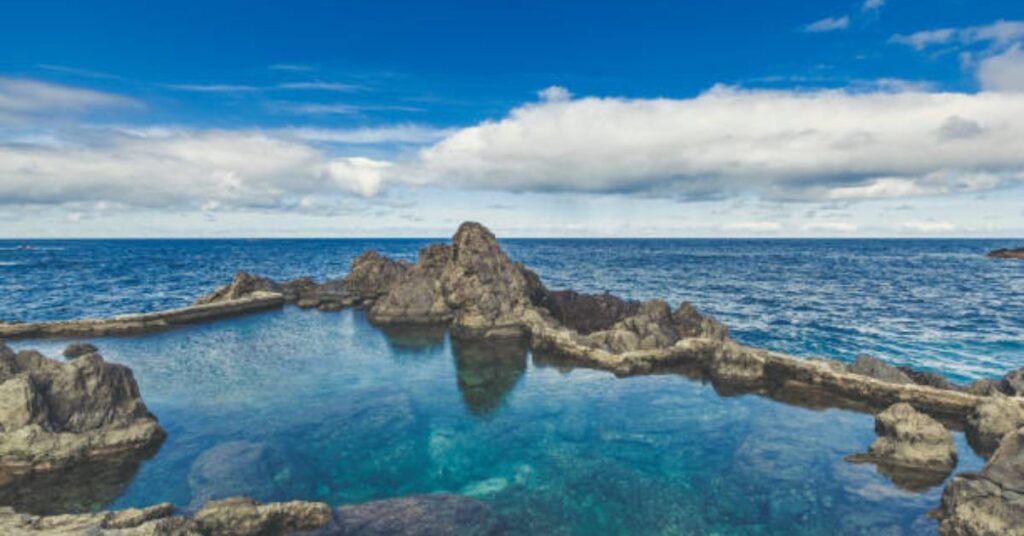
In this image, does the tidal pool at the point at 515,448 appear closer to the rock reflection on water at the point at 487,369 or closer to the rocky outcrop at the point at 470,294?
the rock reflection on water at the point at 487,369

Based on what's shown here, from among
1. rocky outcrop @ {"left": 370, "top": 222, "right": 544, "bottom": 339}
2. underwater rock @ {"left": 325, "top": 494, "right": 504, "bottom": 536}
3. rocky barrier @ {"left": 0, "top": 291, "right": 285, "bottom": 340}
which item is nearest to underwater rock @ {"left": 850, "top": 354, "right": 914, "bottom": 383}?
rocky outcrop @ {"left": 370, "top": 222, "right": 544, "bottom": 339}

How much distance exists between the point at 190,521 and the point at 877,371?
34437 mm

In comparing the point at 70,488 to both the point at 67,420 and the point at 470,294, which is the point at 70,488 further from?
the point at 470,294

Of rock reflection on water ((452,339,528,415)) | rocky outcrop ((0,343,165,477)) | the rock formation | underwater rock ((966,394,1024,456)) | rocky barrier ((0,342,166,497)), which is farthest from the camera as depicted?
rock reflection on water ((452,339,528,415))

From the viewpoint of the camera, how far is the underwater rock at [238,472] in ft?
58.8

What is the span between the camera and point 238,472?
63.2ft

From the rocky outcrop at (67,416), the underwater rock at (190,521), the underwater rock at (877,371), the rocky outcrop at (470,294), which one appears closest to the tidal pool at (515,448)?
the rocky outcrop at (67,416)

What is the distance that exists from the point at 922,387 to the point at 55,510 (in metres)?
38.0

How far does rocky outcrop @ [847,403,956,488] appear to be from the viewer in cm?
2038

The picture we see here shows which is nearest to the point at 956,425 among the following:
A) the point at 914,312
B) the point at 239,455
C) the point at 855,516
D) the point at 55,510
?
the point at 855,516

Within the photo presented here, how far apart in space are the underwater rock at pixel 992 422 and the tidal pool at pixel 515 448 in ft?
2.62

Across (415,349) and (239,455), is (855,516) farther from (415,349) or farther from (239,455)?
(415,349)

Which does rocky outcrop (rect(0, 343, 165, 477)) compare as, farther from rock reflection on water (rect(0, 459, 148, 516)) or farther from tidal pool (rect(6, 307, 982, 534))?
tidal pool (rect(6, 307, 982, 534))

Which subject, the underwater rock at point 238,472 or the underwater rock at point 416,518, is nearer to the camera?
the underwater rock at point 416,518
